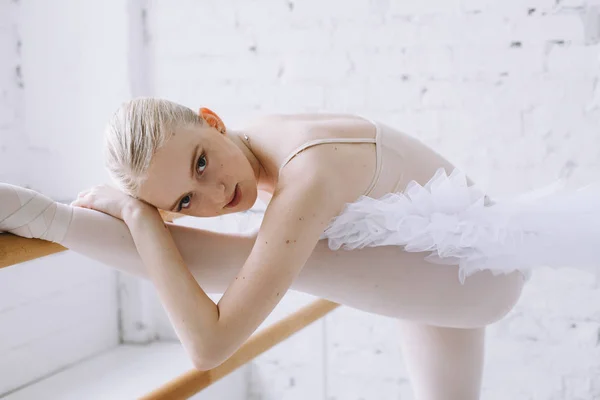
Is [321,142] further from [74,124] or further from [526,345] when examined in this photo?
[74,124]

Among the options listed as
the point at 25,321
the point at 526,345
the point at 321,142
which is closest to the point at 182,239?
the point at 321,142

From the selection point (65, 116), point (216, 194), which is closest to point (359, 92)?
point (65, 116)

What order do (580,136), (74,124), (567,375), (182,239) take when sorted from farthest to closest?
(74,124), (567,375), (580,136), (182,239)

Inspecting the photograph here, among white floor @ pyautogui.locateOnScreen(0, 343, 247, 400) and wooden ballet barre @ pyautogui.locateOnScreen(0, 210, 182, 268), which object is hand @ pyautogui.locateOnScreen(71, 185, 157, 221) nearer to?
wooden ballet barre @ pyautogui.locateOnScreen(0, 210, 182, 268)

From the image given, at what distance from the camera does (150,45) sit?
279 centimetres

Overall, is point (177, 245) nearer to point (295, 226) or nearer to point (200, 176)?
point (200, 176)

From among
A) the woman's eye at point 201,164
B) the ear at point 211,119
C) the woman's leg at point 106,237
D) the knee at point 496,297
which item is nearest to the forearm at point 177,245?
the woman's leg at point 106,237

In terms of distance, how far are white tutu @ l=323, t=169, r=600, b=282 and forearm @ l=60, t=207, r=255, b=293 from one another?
0.17m

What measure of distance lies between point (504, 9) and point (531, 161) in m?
0.48

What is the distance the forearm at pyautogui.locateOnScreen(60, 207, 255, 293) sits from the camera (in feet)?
3.94

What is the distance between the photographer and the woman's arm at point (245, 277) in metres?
1.14

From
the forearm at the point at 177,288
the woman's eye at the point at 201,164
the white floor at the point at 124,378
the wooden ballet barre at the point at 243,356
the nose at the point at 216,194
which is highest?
the woman's eye at the point at 201,164

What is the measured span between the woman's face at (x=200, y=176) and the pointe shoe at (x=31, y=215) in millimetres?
153

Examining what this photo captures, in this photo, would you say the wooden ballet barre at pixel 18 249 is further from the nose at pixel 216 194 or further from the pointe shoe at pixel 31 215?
the nose at pixel 216 194
